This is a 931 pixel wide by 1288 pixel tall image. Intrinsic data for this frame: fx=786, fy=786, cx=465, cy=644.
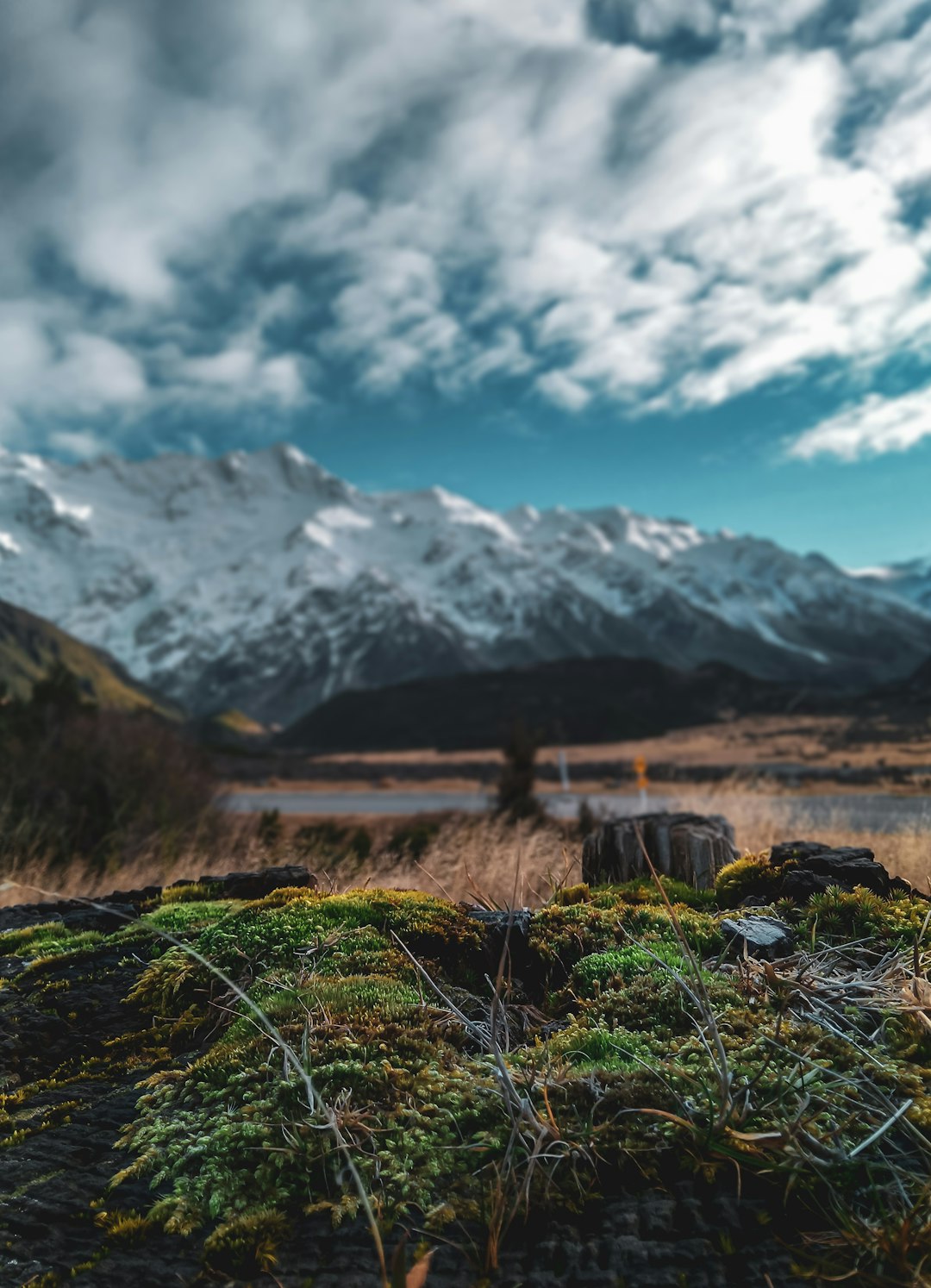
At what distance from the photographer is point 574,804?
30531 mm

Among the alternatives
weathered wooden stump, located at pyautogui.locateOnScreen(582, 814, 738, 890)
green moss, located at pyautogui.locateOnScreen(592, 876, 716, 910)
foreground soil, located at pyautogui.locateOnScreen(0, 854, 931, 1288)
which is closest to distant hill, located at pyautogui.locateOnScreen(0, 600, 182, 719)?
weathered wooden stump, located at pyautogui.locateOnScreen(582, 814, 738, 890)

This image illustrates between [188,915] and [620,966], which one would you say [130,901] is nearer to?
[188,915]

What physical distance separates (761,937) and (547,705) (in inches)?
3865

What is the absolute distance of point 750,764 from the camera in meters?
39.5

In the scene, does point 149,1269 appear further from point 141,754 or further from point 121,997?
point 141,754

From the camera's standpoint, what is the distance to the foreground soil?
1.92m

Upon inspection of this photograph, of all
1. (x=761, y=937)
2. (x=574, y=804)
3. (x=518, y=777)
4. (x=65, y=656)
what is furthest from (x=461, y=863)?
(x=65, y=656)

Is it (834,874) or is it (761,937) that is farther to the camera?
(834,874)

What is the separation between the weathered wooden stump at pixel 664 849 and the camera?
5.04m

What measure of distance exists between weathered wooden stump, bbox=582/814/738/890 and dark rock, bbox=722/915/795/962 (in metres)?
1.63

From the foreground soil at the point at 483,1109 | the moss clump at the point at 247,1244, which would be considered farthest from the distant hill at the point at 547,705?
the moss clump at the point at 247,1244

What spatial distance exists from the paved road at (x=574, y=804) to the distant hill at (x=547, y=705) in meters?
35.5

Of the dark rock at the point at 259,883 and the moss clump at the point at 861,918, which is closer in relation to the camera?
the moss clump at the point at 861,918

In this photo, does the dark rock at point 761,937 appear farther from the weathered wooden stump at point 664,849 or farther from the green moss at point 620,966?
the weathered wooden stump at point 664,849
